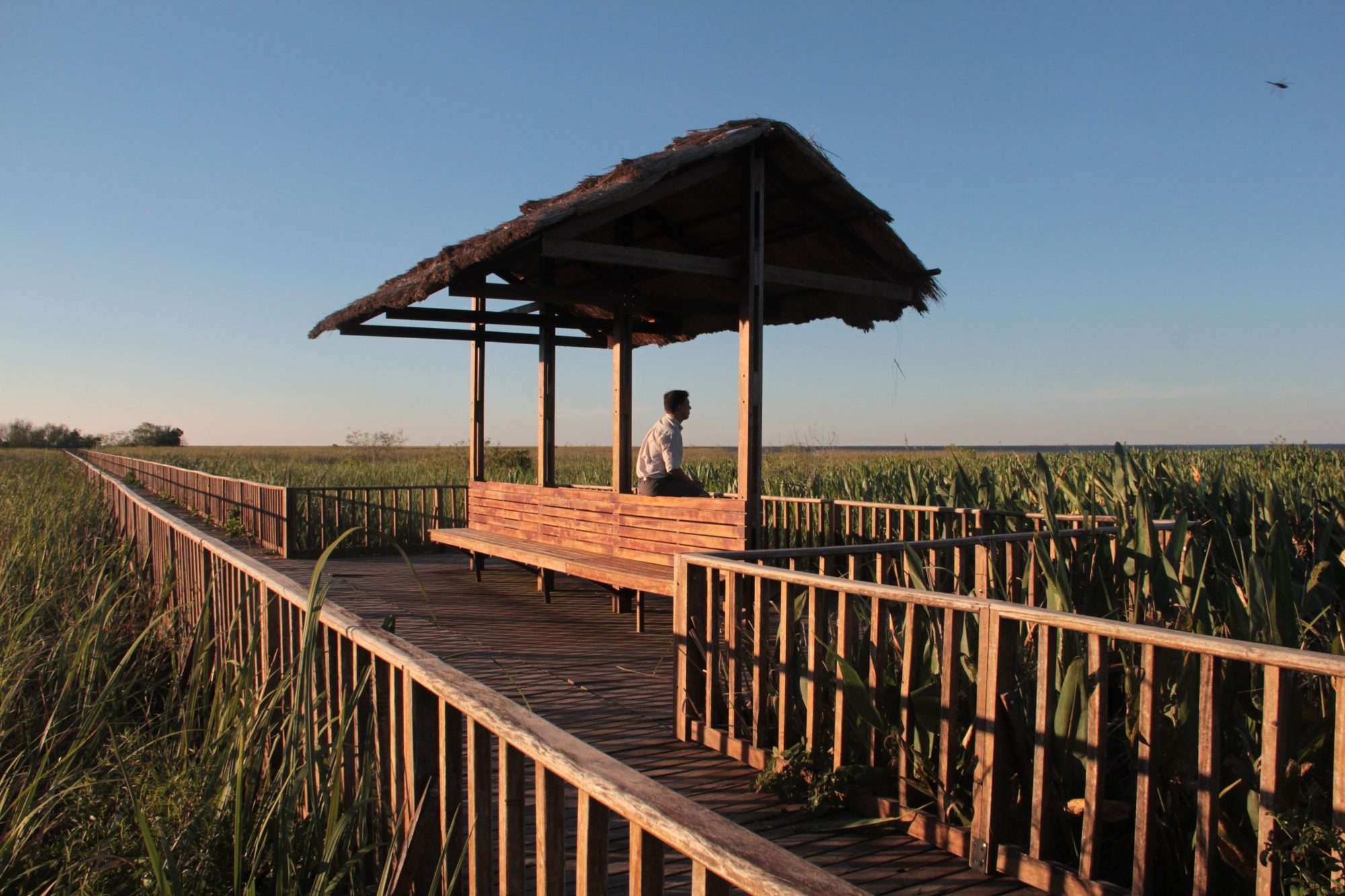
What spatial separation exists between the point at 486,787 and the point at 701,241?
7.38m

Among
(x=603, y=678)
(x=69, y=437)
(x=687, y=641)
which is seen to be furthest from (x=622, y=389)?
(x=69, y=437)

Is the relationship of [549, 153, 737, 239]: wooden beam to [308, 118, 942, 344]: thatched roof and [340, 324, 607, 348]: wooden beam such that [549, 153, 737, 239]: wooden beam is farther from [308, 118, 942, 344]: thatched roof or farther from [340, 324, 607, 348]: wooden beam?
[340, 324, 607, 348]: wooden beam

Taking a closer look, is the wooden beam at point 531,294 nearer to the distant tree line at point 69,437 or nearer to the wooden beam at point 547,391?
the wooden beam at point 547,391

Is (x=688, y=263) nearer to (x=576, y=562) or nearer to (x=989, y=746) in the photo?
(x=576, y=562)

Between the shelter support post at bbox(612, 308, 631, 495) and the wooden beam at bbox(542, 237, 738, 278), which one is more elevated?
the wooden beam at bbox(542, 237, 738, 278)

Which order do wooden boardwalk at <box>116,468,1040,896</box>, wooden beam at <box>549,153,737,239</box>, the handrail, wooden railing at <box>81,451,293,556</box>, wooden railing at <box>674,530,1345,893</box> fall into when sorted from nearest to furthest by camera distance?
1. the handrail
2. wooden railing at <box>674,530,1345,893</box>
3. wooden boardwalk at <box>116,468,1040,896</box>
4. wooden beam at <box>549,153,737,239</box>
5. wooden railing at <box>81,451,293,556</box>

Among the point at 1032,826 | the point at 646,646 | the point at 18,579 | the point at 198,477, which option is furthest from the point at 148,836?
the point at 198,477

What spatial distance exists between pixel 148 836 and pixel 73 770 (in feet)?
5.88

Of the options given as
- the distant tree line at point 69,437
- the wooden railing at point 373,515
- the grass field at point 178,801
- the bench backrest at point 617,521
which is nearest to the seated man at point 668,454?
the bench backrest at point 617,521

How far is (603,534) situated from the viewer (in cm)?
732

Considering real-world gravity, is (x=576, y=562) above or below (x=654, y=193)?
below

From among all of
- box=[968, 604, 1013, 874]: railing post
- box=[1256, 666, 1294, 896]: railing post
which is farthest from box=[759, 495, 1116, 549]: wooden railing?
box=[1256, 666, 1294, 896]: railing post

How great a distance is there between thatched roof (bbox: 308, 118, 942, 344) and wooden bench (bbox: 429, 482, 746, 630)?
5.80 ft

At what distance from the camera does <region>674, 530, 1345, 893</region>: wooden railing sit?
2.52m
